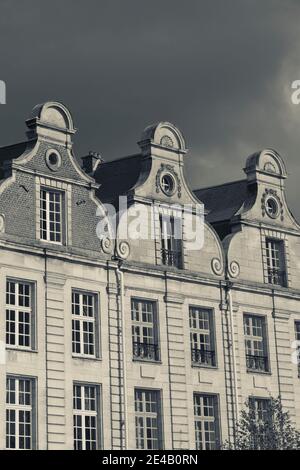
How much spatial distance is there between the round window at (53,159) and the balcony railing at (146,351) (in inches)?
273

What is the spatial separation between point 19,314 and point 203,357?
864cm

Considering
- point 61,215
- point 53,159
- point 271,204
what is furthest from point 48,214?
point 271,204

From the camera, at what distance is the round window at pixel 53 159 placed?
45.7 metres

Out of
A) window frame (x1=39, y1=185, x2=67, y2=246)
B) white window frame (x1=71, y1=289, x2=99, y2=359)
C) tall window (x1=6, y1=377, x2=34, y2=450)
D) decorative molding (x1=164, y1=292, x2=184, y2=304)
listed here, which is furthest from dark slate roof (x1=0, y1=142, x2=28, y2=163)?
tall window (x1=6, y1=377, x2=34, y2=450)

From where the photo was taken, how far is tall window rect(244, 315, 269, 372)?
51.1m

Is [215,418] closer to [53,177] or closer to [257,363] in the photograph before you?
[257,363]

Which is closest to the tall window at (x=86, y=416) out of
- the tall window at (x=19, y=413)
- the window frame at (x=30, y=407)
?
the window frame at (x=30, y=407)

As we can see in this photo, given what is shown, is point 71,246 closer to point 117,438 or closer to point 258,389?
point 117,438

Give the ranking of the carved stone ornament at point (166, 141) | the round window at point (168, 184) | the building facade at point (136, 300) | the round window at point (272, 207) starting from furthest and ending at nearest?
the round window at point (272, 207) → the carved stone ornament at point (166, 141) → the round window at point (168, 184) → the building facade at point (136, 300)

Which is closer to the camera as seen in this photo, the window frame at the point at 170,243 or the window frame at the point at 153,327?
the window frame at the point at 153,327

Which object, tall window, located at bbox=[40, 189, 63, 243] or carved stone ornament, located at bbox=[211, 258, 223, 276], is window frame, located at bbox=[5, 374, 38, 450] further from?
carved stone ornament, located at bbox=[211, 258, 223, 276]

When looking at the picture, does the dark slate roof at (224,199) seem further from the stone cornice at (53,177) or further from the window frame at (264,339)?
the stone cornice at (53,177)

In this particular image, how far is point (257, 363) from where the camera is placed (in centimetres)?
5125
